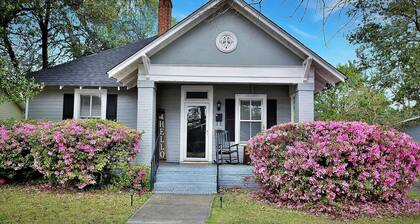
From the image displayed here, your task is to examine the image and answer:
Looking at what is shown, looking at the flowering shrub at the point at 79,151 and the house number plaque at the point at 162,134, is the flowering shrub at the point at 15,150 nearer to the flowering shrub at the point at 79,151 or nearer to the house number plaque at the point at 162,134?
the flowering shrub at the point at 79,151

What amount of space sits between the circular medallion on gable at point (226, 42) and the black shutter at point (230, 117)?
88.6 inches

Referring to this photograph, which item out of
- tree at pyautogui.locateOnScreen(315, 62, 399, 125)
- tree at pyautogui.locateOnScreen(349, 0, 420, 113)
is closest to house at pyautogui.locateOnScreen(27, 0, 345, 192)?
tree at pyautogui.locateOnScreen(349, 0, 420, 113)

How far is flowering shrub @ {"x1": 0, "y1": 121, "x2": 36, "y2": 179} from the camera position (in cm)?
887

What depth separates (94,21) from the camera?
1769 cm

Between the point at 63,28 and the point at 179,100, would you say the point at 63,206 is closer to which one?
the point at 179,100

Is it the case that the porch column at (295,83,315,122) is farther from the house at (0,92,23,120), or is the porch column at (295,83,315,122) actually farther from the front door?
the house at (0,92,23,120)

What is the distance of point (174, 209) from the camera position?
22.4ft

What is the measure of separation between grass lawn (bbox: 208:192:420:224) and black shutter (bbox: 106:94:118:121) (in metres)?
5.82

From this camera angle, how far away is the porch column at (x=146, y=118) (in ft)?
31.8

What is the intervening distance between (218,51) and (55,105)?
591 centimetres

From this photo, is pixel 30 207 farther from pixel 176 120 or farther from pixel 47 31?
pixel 47 31

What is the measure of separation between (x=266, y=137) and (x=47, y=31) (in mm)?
14052

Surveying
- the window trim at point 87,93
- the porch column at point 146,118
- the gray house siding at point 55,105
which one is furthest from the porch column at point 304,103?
the window trim at point 87,93

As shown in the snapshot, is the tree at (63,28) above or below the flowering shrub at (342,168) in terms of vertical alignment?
above
